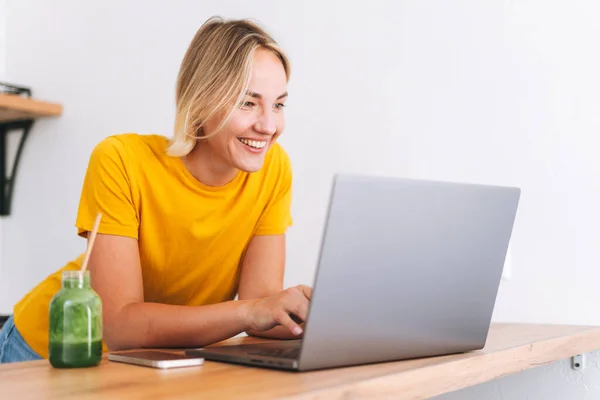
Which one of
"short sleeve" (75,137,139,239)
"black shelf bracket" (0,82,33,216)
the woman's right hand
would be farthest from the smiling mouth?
"black shelf bracket" (0,82,33,216)

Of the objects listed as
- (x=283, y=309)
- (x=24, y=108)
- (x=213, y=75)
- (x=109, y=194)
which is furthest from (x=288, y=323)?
(x=24, y=108)

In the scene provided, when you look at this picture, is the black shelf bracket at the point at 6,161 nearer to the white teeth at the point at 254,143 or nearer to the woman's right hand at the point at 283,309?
the white teeth at the point at 254,143

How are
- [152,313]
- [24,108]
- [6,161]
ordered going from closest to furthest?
[152,313] < [24,108] < [6,161]

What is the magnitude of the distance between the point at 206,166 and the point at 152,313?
1.26ft

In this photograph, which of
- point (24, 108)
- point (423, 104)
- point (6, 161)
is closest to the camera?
point (423, 104)

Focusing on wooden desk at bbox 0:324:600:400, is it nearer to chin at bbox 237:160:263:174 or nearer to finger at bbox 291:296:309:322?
finger at bbox 291:296:309:322

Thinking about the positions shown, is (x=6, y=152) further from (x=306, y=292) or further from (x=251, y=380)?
(x=251, y=380)

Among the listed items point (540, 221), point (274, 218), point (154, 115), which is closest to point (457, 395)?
point (540, 221)

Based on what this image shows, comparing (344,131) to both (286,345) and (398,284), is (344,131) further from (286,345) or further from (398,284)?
(398,284)

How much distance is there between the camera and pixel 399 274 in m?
0.87

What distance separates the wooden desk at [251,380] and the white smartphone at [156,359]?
15 mm

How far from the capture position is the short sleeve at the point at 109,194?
3.98 ft

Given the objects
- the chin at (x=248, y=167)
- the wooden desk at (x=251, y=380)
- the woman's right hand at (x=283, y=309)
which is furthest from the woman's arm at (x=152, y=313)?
the chin at (x=248, y=167)

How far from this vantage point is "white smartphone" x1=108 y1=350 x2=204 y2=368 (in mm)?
870
